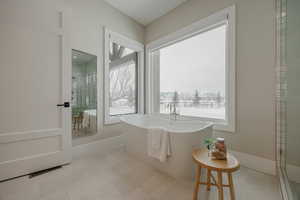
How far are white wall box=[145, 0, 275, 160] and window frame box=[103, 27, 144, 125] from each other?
189 cm

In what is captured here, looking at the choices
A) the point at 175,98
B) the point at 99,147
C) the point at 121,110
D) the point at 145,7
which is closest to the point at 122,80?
the point at 121,110

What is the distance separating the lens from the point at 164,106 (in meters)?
3.13

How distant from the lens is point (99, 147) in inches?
96.1

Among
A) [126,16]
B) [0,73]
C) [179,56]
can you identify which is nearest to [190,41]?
[179,56]

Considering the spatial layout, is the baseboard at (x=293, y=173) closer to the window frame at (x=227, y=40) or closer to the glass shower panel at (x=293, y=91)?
the glass shower panel at (x=293, y=91)

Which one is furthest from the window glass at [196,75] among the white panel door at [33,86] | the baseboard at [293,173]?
the white panel door at [33,86]

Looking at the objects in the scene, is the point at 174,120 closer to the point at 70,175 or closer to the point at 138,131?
the point at 138,131

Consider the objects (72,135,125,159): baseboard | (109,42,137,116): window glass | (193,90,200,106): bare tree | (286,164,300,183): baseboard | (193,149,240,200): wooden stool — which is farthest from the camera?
(109,42,137,116): window glass

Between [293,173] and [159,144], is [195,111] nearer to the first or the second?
[159,144]

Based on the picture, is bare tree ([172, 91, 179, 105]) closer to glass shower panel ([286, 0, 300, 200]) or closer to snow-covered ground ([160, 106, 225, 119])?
snow-covered ground ([160, 106, 225, 119])

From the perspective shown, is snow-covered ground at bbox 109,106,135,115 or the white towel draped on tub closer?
the white towel draped on tub

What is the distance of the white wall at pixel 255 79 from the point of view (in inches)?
65.4

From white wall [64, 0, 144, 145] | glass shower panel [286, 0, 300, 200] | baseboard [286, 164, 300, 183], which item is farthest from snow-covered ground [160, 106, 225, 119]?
white wall [64, 0, 144, 145]

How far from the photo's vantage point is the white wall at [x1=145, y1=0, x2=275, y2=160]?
1.66 m
